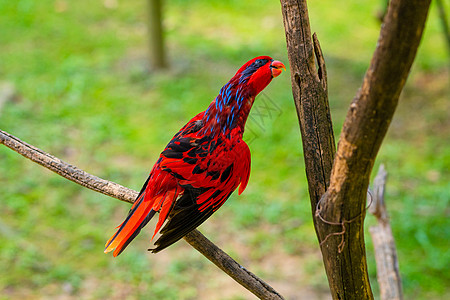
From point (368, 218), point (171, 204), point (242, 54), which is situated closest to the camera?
point (171, 204)

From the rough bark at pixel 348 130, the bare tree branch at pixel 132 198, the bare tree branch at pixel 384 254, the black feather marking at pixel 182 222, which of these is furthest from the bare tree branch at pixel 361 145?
the bare tree branch at pixel 384 254

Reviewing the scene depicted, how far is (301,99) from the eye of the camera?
1.40 meters

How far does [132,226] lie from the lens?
142 centimetres

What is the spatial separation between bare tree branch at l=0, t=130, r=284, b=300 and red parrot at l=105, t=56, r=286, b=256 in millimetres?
80

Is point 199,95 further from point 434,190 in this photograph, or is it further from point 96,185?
point 96,185

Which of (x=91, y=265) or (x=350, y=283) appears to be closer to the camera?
(x=350, y=283)

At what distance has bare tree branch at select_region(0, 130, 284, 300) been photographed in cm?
148

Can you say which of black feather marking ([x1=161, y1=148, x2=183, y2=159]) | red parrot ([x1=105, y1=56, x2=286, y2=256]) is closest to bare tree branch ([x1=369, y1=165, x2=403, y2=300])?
red parrot ([x1=105, y1=56, x2=286, y2=256])

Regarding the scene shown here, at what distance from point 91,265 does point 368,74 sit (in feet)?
7.86

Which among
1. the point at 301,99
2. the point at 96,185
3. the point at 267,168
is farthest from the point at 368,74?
the point at 267,168

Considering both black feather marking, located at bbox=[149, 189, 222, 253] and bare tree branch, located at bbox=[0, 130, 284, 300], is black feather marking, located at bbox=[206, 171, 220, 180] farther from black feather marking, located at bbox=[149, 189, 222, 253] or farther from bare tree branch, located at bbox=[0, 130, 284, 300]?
bare tree branch, located at bbox=[0, 130, 284, 300]

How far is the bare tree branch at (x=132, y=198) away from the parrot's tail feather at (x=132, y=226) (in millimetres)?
118

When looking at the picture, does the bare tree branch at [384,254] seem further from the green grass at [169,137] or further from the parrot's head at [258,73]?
the parrot's head at [258,73]

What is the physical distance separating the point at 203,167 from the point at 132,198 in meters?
0.27
